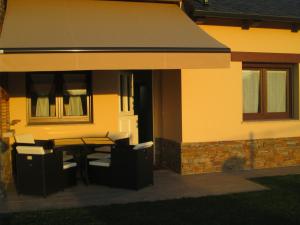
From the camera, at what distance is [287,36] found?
47.5 ft

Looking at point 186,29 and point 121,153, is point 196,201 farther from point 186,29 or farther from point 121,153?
point 186,29

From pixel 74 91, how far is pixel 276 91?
7.09m

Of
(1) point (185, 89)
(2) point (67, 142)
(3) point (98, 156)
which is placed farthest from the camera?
(1) point (185, 89)

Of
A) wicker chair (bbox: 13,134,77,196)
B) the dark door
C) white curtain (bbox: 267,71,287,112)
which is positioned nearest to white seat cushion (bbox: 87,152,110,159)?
wicker chair (bbox: 13,134,77,196)

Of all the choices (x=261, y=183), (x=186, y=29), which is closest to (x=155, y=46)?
(x=186, y=29)

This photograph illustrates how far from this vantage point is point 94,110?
14133mm

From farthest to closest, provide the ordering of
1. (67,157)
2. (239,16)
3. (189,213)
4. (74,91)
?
(74,91)
(239,16)
(67,157)
(189,213)

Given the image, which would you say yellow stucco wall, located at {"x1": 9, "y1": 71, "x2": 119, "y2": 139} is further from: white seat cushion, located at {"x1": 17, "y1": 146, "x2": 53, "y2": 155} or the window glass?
white seat cushion, located at {"x1": 17, "y1": 146, "x2": 53, "y2": 155}

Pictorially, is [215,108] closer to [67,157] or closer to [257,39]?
[257,39]

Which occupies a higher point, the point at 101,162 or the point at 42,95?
the point at 42,95

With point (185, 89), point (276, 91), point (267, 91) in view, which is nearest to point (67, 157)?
point (185, 89)

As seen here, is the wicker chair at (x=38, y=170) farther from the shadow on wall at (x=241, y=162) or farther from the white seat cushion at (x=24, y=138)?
the shadow on wall at (x=241, y=162)

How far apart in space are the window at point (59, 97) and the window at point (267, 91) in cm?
544

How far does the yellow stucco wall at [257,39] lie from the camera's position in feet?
44.6
